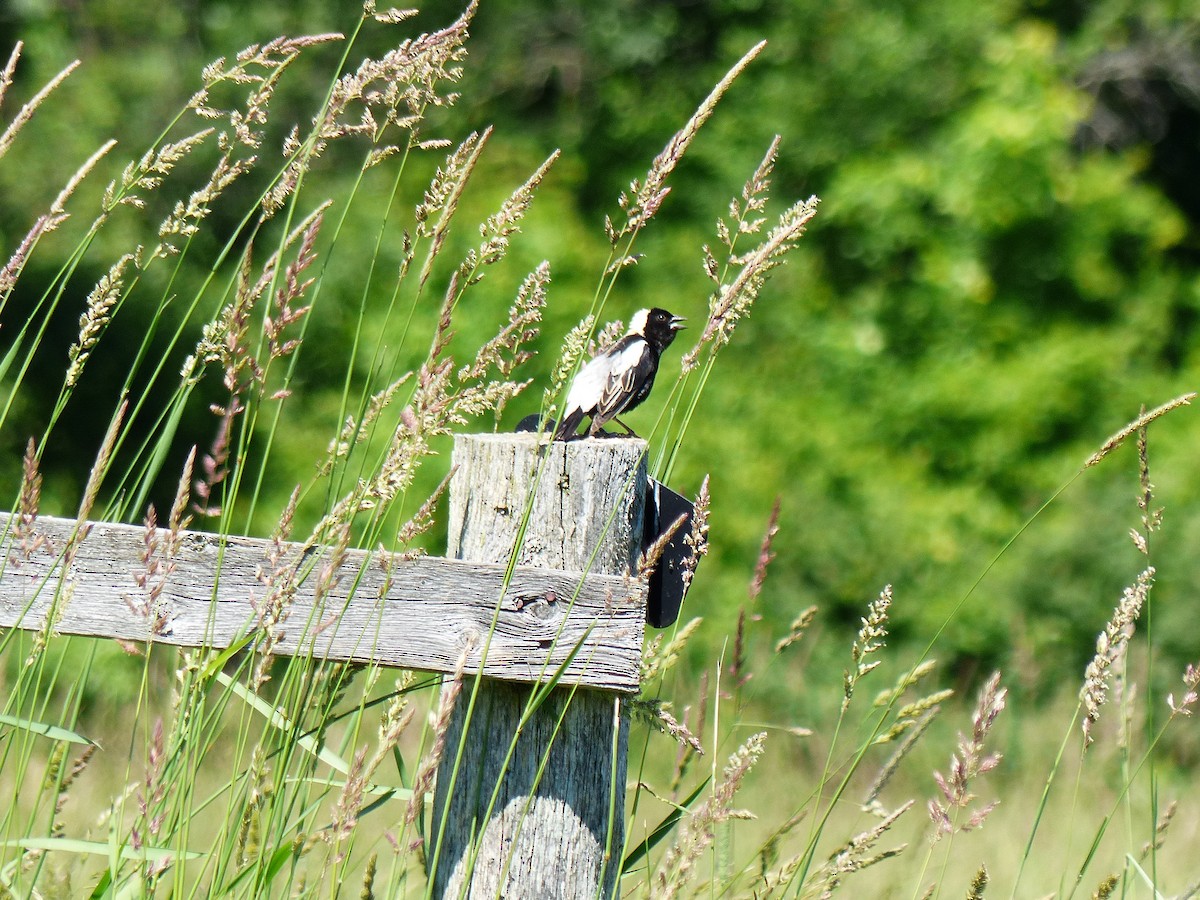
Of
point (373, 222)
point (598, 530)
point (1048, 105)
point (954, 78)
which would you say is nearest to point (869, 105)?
point (954, 78)

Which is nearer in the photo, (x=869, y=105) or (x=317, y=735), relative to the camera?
(x=317, y=735)

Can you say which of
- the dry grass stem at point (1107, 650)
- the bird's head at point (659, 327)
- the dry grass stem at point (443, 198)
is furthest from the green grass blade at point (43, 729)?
the bird's head at point (659, 327)

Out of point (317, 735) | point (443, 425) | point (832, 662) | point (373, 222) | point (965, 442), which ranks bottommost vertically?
point (832, 662)

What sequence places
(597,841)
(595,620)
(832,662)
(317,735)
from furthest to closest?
(832,662), (597,841), (595,620), (317,735)

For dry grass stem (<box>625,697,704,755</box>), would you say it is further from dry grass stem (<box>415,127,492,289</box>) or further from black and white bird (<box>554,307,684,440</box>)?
black and white bird (<box>554,307,684,440</box>)

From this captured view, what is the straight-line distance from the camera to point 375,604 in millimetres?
1867

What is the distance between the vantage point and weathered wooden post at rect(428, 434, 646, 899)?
196cm

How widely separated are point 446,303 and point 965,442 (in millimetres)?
8428

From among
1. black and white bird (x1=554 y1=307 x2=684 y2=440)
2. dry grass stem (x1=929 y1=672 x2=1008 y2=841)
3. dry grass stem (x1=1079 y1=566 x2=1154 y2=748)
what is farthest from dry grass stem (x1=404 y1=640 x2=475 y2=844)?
black and white bird (x1=554 y1=307 x2=684 y2=440)

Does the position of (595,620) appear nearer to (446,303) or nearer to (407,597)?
(407,597)

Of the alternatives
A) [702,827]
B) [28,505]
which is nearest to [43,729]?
[28,505]

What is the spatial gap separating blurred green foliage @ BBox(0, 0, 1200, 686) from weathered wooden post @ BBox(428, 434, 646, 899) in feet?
19.6

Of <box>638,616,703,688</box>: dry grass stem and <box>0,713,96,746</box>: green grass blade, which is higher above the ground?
<box>0,713,96,746</box>: green grass blade

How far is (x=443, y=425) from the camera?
170cm
